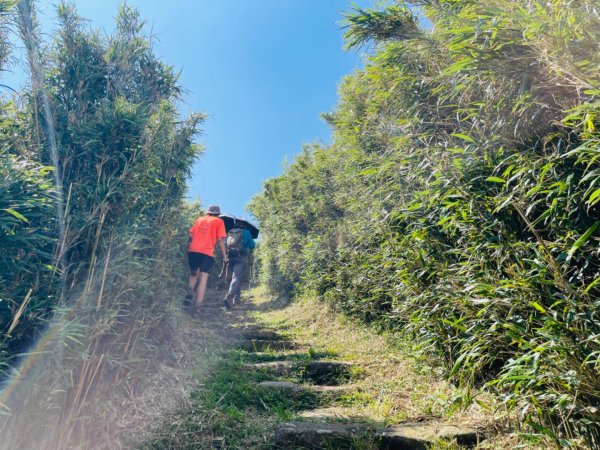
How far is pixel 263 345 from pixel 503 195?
356 cm

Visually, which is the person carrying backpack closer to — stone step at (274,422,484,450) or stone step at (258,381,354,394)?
stone step at (258,381,354,394)

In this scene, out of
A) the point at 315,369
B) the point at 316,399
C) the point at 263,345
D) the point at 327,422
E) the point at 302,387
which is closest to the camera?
the point at 327,422

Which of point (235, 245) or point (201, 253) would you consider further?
point (235, 245)

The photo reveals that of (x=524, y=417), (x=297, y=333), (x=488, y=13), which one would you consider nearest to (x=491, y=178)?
(x=488, y=13)

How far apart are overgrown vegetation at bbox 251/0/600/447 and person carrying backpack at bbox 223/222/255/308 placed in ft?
14.8

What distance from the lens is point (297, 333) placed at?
596 centimetres

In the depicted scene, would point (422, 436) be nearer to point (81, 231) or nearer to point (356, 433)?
point (356, 433)

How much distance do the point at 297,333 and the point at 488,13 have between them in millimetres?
4889

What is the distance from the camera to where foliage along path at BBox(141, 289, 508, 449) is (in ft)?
7.84

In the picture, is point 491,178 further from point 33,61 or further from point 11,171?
point 33,61

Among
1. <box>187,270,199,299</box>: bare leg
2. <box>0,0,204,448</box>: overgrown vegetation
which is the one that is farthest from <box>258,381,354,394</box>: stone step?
<box>187,270,199,299</box>: bare leg

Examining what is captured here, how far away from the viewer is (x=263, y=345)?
193 inches

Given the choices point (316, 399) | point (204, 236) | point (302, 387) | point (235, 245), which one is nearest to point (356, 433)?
point (316, 399)

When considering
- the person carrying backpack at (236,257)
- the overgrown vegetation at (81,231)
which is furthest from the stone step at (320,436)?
the person carrying backpack at (236,257)
